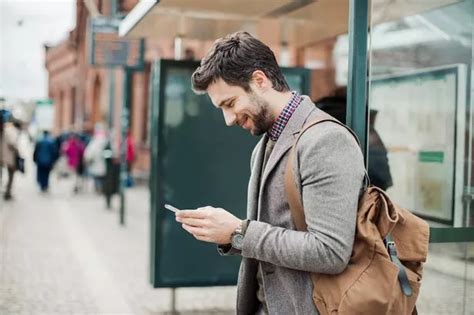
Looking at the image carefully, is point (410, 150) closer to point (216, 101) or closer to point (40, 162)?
point (216, 101)

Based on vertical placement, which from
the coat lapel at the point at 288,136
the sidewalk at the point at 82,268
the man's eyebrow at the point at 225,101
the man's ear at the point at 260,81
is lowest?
the sidewalk at the point at 82,268

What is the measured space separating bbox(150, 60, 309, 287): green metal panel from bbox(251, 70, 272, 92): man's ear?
341cm

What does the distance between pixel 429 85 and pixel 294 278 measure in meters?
2.70

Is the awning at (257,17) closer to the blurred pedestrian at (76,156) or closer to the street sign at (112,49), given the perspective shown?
the street sign at (112,49)

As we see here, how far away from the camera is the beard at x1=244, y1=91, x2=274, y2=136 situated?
7.54ft

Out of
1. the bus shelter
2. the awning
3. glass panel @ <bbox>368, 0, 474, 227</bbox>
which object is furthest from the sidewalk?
the awning

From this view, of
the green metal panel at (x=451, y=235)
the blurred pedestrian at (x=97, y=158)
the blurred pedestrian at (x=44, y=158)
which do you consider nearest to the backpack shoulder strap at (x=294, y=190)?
the green metal panel at (x=451, y=235)

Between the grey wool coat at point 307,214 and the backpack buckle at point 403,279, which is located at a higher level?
the grey wool coat at point 307,214

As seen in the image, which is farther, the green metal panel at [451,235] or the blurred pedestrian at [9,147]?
the blurred pedestrian at [9,147]

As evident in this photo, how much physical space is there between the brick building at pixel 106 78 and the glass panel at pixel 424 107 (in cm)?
129

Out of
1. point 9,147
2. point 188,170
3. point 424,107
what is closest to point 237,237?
point 424,107

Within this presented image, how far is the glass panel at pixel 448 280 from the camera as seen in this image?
12.1 ft

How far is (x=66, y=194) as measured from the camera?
1952cm

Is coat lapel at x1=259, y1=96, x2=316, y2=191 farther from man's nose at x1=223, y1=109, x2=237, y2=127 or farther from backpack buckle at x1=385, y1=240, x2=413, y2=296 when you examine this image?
backpack buckle at x1=385, y1=240, x2=413, y2=296
